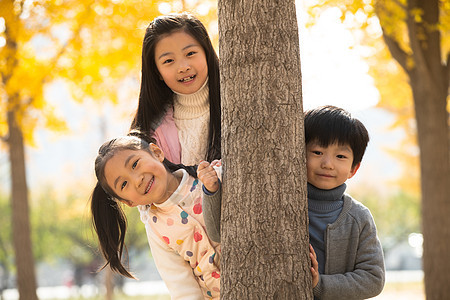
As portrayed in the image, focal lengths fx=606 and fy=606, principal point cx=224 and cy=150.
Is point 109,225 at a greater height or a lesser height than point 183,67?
lesser

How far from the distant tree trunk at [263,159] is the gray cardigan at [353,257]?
220 mm

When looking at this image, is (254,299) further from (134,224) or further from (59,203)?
(59,203)

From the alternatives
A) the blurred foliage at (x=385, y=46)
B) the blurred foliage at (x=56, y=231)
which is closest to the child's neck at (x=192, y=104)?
the blurred foliage at (x=385, y=46)

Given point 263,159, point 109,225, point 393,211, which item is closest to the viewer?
point 263,159

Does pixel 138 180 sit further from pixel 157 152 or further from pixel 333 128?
pixel 333 128

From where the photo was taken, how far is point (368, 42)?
960 centimetres

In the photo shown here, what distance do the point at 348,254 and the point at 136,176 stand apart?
0.96 meters

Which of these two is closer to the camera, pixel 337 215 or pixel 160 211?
pixel 337 215

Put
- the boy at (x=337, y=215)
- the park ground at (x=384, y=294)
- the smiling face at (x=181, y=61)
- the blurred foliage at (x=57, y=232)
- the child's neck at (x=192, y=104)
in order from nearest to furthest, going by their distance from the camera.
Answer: the boy at (x=337, y=215) → the smiling face at (x=181, y=61) → the child's neck at (x=192, y=104) → the park ground at (x=384, y=294) → the blurred foliage at (x=57, y=232)

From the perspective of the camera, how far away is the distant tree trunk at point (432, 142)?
7180 millimetres

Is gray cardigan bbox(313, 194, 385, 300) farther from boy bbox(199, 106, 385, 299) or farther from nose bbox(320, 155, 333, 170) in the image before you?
nose bbox(320, 155, 333, 170)

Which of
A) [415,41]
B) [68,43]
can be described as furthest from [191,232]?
[68,43]

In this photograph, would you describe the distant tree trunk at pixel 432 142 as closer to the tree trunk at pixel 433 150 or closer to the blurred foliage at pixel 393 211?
the tree trunk at pixel 433 150

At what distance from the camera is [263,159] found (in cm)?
229
